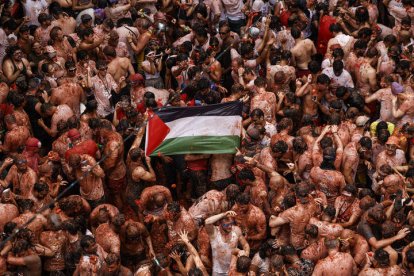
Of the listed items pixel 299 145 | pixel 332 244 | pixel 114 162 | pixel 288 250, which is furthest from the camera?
pixel 114 162

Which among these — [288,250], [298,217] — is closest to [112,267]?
[288,250]

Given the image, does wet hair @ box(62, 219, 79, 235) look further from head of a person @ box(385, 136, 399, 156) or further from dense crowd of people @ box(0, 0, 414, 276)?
head of a person @ box(385, 136, 399, 156)

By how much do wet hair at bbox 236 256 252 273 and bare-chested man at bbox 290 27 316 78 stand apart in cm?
651

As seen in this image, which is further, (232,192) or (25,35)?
(25,35)

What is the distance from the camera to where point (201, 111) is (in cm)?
1584

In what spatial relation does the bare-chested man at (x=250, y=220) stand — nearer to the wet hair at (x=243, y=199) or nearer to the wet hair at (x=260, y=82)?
the wet hair at (x=243, y=199)

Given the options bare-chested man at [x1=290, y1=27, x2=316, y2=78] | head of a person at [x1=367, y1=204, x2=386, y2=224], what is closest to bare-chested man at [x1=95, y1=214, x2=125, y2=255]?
head of a person at [x1=367, y1=204, x2=386, y2=224]

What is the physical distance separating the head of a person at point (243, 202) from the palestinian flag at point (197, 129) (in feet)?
5.72

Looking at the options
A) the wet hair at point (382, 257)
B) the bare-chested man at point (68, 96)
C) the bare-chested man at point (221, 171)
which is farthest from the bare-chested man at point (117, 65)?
the wet hair at point (382, 257)

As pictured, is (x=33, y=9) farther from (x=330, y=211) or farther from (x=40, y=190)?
(x=330, y=211)

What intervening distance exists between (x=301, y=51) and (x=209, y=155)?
12.0 ft

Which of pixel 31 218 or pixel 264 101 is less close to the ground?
pixel 31 218

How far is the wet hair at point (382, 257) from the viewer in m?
12.8

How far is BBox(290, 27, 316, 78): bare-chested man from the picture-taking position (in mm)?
18595
